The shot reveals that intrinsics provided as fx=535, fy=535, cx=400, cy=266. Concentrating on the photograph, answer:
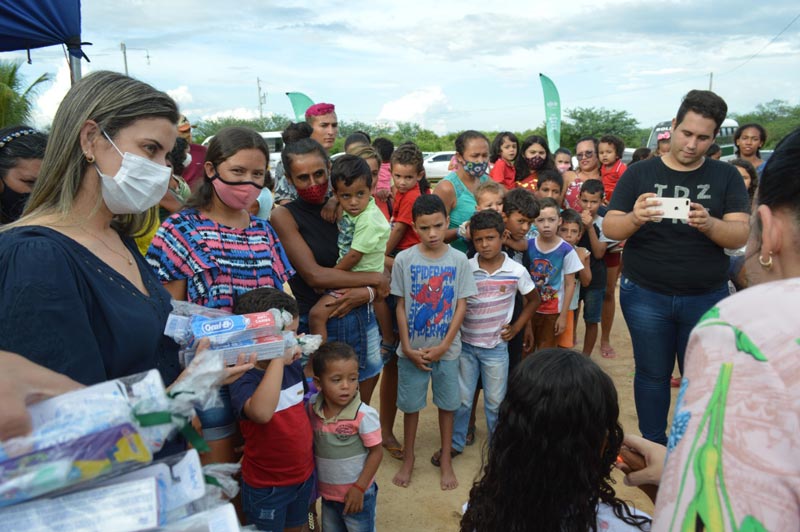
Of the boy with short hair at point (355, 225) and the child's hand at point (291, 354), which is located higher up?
the boy with short hair at point (355, 225)

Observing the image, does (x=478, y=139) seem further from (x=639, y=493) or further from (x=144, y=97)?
(x=144, y=97)

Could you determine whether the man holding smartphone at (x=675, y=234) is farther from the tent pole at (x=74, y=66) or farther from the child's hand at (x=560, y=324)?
the tent pole at (x=74, y=66)

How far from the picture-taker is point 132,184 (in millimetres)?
1512

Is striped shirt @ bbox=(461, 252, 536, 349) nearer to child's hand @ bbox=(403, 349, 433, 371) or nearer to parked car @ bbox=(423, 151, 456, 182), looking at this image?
child's hand @ bbox=(403, 349, 433, 371)

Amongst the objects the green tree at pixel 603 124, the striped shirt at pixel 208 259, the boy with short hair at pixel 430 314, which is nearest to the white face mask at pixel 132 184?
the striped shirt at pixel 208 259

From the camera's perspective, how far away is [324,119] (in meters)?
4.85

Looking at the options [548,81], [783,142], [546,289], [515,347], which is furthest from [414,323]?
[548,81]

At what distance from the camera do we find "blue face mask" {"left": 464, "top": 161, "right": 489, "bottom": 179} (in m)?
4.43

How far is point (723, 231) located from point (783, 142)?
6.82 ft

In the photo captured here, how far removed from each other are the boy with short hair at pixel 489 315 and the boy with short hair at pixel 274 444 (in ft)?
4.77

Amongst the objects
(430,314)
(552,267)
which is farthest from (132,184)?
(552,267)

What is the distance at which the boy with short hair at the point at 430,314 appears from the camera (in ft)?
10.8

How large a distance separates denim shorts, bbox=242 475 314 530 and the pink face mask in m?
1.22

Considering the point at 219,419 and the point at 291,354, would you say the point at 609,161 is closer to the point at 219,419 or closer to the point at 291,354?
the point at 291,354
